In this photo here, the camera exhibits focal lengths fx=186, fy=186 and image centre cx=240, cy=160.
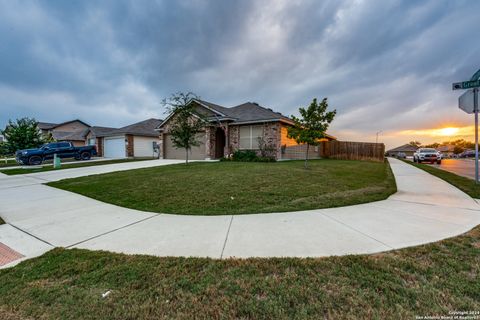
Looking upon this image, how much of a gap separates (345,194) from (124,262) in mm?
5724

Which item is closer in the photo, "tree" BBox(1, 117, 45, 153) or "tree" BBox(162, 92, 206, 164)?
"tree" BBox(162, 92, 206, 164)

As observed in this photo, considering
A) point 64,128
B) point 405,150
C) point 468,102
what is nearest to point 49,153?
point 468,102

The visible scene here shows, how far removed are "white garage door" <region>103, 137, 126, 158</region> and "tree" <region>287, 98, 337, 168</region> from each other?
2118 cm

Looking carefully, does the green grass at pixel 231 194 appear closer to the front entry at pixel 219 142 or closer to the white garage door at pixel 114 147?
the front entry at pixel 219 142

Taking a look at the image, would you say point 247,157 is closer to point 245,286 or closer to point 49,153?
point 245,286

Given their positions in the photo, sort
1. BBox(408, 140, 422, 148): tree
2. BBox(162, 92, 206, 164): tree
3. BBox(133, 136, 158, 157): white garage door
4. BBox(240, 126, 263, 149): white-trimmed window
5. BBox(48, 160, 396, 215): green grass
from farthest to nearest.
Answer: BBox(408, 140, 422, 148): tree < BBox(133, 136, 158, 157): white garage door < BBox(240, 126, 263, 149): white-trimmed window < BBox(162, 92, 206, 164): tree < BBox(48, 160, 396, 215): green grass

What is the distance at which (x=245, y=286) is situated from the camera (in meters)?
1.92

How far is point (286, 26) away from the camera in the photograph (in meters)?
11.4

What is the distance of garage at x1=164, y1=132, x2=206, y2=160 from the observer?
1731 centimetres

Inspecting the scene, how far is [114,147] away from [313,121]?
78.9 ft

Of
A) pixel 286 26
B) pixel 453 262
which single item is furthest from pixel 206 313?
pixel 286 26

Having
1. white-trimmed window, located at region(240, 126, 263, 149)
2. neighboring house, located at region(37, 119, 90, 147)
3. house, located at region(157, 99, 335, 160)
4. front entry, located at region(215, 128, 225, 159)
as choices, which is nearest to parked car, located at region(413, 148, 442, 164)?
house, located at region(157, 99, 335, 160)

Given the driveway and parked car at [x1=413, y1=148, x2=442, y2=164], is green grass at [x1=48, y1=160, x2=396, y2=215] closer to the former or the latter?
the driveway

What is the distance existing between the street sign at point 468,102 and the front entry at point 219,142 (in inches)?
573
